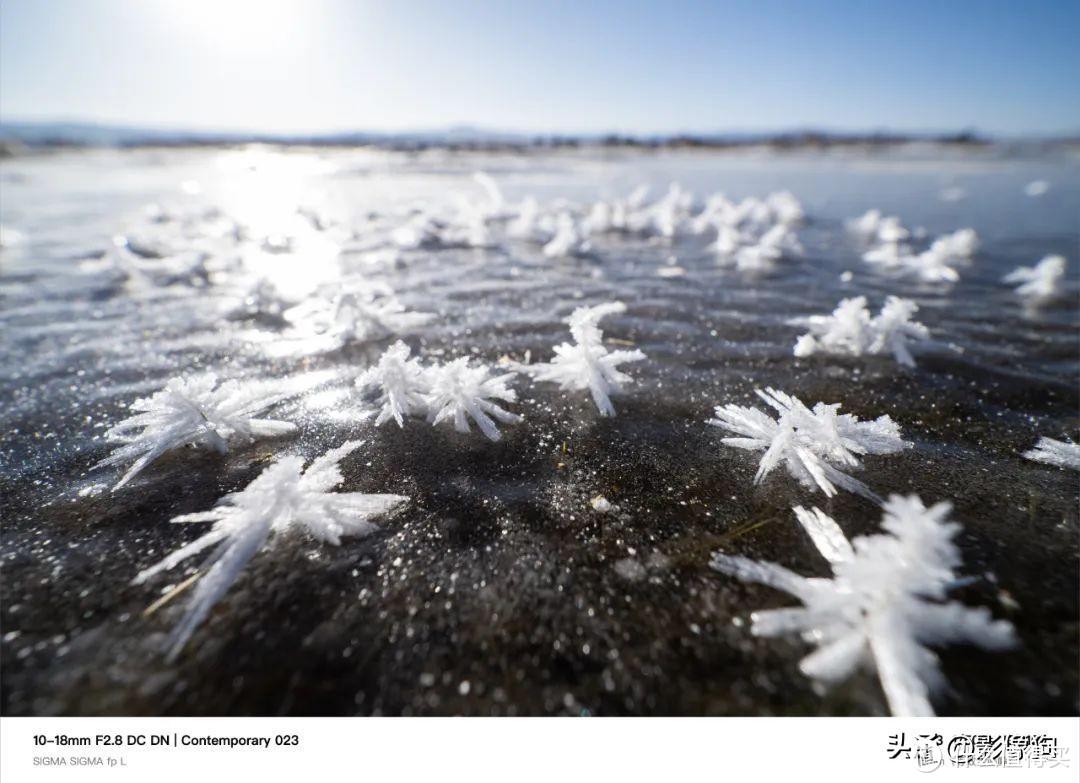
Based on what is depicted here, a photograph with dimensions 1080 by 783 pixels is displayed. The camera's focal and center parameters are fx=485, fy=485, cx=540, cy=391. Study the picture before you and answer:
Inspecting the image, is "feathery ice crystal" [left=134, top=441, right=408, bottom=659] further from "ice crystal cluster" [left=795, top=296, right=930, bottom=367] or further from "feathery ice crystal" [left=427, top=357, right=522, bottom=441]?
"ice crystal cluster" [left=795, top=296, right=930, bottom=367]

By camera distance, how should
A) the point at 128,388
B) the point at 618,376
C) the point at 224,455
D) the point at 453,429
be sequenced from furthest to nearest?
1. the point at 128,388
2. the point at 618,376
3. the point at 453,429
4. the point at 224,455

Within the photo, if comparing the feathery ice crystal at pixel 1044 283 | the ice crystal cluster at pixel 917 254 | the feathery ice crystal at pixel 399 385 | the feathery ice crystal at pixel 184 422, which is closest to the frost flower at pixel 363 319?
the feathery ice crystal at pixel 399 385

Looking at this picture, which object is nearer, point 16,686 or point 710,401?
point 16,686

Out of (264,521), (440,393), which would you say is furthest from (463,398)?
(264,521)

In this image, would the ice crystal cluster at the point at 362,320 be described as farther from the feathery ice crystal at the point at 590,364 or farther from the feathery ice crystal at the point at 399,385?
the feathery ice crystal at the point at 590,364

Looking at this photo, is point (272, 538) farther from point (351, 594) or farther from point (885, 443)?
point (885, 443)

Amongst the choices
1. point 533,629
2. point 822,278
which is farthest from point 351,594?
point 822,278

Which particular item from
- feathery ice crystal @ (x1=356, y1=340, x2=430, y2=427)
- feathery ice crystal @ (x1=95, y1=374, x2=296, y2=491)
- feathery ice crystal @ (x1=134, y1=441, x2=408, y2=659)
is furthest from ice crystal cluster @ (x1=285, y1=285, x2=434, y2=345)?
feathery ice crystal @ (x1=134, y1=441, x2=408, y2=659)

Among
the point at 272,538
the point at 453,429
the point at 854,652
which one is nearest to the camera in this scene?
the point at 854,652

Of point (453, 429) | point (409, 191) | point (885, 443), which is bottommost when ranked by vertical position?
point (409, 191)
